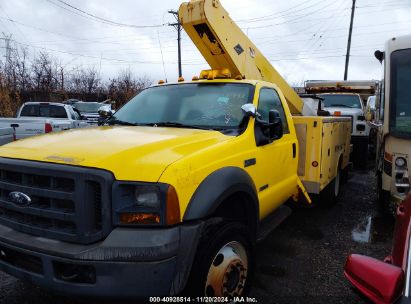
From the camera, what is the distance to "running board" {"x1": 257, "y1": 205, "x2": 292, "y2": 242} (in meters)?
3.70

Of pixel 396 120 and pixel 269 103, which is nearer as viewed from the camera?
pixel 269 103

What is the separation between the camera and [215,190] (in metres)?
2.71

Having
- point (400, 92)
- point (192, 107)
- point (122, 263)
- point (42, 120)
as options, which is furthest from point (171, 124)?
point (42, 120)

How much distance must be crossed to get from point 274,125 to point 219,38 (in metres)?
1.87

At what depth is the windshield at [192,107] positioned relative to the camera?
12.0 feet

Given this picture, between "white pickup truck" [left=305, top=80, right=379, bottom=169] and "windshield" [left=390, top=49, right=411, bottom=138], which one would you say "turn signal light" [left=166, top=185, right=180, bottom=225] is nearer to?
"windshield" [left=390, top=49, right=411, bottom=138]

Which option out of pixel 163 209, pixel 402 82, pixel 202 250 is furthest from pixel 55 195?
pixel 402 82

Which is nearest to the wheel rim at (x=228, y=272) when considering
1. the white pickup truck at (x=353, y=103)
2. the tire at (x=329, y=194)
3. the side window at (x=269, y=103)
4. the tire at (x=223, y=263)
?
the tire at (x=223, y=263)

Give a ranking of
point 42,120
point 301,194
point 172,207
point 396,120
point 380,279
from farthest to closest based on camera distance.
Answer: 1. point 42,120
2. point 396,120
3. point 301,194
4. point 172,207
5. point 380,279

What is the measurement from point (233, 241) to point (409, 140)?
3416mm

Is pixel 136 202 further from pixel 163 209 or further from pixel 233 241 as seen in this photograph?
pixel 233 241

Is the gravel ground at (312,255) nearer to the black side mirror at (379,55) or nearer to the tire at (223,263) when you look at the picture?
the tire at (223,263)

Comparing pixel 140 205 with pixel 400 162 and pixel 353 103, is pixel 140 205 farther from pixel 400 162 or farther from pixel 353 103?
pixel 353 103

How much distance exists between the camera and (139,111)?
164 inches
